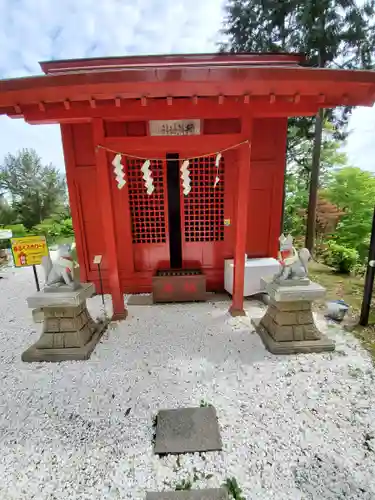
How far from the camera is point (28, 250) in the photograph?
4.70 m

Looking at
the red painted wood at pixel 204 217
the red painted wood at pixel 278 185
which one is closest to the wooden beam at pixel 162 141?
the red painted wood at pixel 204 217

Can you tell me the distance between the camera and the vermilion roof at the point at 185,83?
9.87 ft

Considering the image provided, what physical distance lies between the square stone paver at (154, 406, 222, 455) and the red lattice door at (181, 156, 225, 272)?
3351 mm

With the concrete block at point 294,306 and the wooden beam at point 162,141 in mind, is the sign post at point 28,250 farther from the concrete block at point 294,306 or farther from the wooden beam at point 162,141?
the concrete block at point 294,306

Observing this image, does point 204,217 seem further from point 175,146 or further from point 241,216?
point 175,146

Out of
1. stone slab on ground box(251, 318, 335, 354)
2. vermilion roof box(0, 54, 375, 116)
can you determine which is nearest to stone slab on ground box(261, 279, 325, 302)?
stone slab on ground box(251, 318, 335, 354)

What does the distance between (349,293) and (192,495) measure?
4882mm

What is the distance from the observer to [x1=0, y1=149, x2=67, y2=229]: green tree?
14031 mm

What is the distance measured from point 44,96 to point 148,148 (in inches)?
57.4

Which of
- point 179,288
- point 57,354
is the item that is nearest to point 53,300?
point 57,354

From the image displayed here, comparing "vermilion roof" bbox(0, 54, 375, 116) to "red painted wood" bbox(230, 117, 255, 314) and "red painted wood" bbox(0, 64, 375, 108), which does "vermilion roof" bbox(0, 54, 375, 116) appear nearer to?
"red painted wood" bbox(0, 64, 375, 108)

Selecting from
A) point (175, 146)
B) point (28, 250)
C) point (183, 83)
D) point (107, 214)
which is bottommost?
point (28, 250)

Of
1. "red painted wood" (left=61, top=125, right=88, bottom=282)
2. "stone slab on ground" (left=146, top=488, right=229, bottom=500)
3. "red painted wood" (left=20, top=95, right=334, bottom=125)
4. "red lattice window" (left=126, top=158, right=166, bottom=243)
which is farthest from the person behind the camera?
"red lattice window" (left=126, top=158, right=166, bottom=243)

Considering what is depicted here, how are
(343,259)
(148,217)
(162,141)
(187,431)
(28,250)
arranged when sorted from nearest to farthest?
1. (187,431)
2. (162,141)
3. (28,250)
4. (148,217)
5. (343,259)
